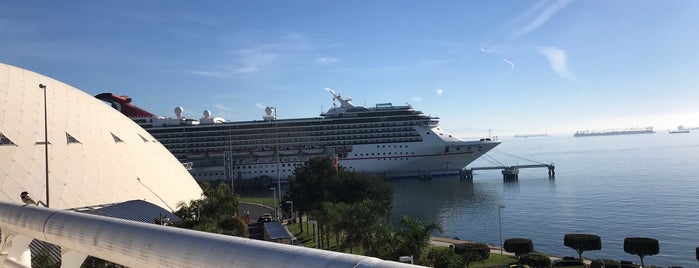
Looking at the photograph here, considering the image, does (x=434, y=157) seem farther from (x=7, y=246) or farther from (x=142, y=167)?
(x=7, y=246)

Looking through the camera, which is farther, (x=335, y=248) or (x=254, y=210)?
(x=254, y=210)

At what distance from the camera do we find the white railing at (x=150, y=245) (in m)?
2.32

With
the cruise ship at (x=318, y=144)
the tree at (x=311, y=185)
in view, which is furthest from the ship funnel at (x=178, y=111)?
the tree at (x=311, y=185)

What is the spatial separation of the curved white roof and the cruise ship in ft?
166

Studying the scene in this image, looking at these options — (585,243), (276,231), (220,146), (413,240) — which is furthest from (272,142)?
(413,240)

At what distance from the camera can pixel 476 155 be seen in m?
83.6

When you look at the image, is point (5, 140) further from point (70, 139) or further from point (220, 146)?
point (220, 146)

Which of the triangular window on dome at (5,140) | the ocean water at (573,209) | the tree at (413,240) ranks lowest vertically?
the ocean water at (573,209)

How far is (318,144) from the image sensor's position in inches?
3250

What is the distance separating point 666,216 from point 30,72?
1845 inches

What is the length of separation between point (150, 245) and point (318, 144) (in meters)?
79.8

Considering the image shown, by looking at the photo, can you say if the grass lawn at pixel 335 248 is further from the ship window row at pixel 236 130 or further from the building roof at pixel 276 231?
the ship window row at pixel 236 130

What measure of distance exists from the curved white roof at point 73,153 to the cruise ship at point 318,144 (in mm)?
50498

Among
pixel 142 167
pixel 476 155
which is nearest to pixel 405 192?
pixel 476 155
